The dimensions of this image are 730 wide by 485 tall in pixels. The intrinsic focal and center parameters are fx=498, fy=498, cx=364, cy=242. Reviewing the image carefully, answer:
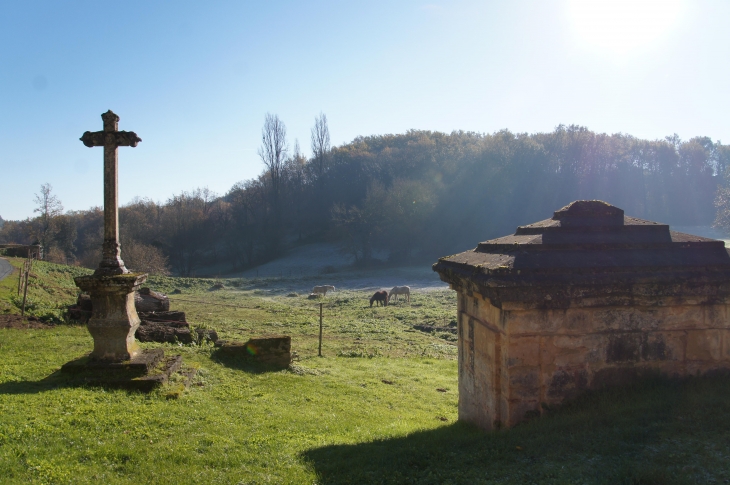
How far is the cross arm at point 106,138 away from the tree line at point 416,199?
149 feet

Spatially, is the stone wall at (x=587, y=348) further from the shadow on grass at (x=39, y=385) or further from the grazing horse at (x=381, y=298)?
the grazing horse at (x=381, y=298)

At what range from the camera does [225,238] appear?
65750 millimetres

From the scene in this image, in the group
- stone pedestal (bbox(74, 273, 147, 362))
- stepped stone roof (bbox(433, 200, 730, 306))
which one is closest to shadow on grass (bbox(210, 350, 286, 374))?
stone pedestal (bbox(74, 273, 147, 362))

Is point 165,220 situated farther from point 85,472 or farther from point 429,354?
point 85,472

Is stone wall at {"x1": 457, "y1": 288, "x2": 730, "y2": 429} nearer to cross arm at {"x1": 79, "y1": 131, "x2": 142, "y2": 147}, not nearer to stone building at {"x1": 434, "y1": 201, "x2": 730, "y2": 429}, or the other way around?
stone building at {"x1": 434, "y1": 201, "x2": 730, "y2": 429}

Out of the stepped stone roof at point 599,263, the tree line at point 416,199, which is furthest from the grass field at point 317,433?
the tree line at point 416,199

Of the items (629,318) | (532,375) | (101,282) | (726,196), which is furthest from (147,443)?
(726,196)

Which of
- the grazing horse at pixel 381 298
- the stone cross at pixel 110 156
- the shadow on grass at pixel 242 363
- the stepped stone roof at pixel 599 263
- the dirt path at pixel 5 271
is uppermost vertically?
the stone cross at pixel 110 156

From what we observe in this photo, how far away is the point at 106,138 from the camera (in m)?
7.81

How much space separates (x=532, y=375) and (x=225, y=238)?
210ft

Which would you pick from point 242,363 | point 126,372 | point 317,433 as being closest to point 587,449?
point 317,433

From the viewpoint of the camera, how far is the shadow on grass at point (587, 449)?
339 centimetres

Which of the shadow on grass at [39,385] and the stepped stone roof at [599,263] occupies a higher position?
the stepped stone roof at [599,263]

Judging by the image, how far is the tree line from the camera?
54250 millimetres
